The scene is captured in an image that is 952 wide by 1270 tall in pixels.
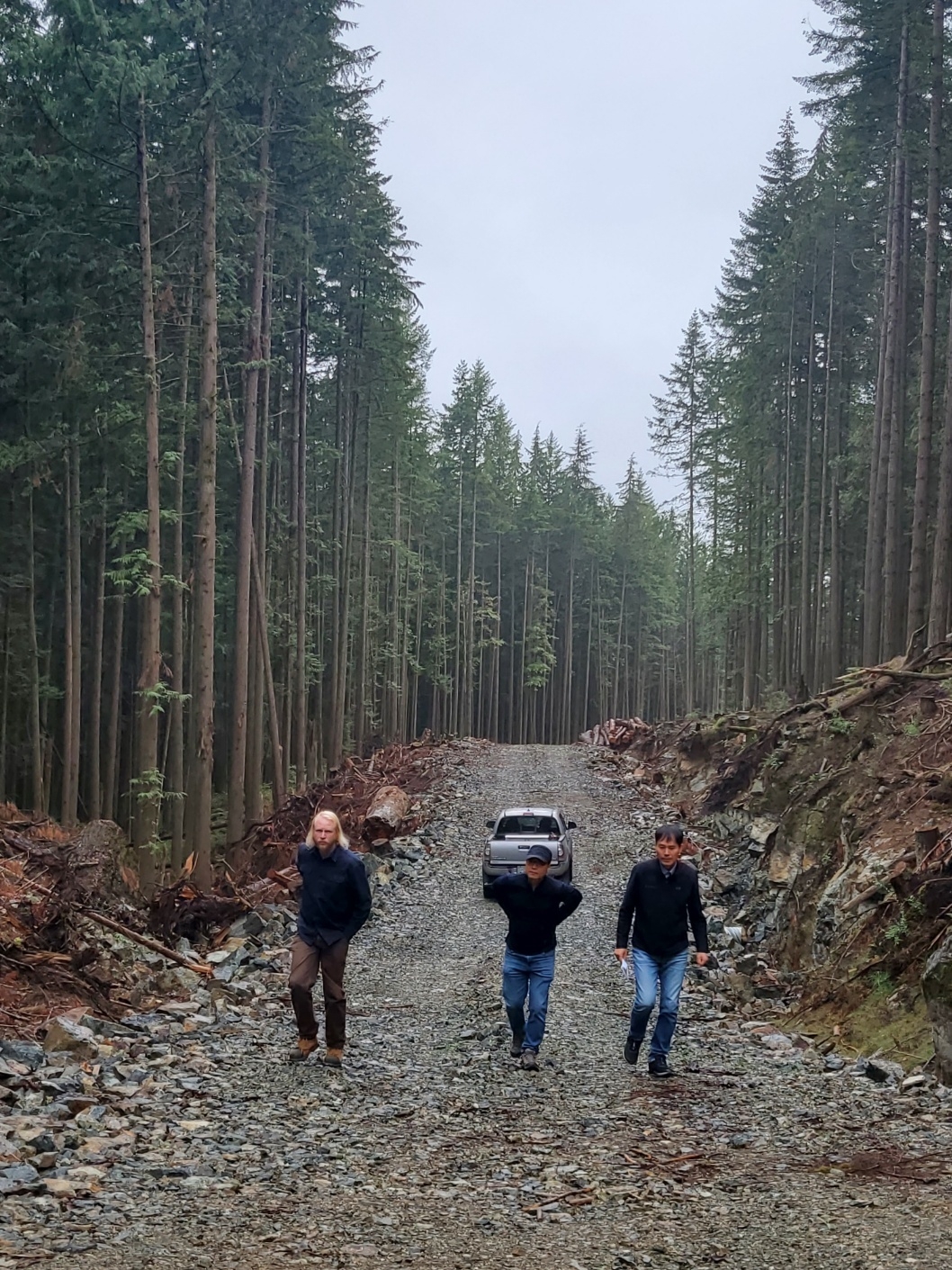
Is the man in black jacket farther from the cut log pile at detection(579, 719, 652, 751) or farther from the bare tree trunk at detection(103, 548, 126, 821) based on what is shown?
the cut log pile at detection(579, 719, 652, 751)

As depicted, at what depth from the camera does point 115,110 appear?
16.8 m

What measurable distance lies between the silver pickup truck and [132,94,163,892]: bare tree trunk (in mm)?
5744

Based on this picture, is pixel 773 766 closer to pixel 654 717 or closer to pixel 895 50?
pixel 895 50

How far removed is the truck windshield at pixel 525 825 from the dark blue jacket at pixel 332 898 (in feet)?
31.5

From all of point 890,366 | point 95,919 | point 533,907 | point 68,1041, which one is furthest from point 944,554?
point 68,1041

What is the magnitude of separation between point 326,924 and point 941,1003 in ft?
16.2

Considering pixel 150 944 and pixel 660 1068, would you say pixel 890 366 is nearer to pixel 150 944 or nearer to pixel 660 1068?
pixel 660 1068

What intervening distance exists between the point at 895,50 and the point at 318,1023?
24.9m

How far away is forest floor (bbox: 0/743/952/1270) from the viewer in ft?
15.8

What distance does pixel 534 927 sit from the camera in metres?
8.57

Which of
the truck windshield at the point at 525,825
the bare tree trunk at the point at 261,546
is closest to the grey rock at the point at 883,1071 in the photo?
the truck windshield at the point at 525,825

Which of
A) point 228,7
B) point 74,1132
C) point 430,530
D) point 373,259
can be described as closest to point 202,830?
point 74,1132

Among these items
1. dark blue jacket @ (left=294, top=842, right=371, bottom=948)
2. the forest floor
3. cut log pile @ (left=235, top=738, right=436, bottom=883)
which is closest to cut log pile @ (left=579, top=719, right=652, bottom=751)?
cut log pile @ (left=235, top=738, right=436, bottom=883)

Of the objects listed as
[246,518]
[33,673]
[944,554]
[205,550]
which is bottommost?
[33,673]
